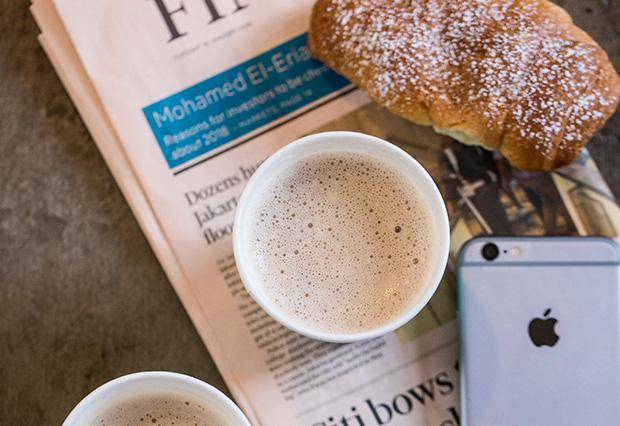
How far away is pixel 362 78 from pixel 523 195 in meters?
0.24

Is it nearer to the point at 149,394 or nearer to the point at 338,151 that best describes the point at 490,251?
the point at 338,151

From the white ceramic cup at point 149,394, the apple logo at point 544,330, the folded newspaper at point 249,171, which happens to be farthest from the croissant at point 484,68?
the white ceramic cup at point 149,394

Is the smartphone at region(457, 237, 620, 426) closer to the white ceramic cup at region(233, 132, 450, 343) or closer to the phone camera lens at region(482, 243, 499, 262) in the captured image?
the phone camera lens at region(482, 243, 499, 262)

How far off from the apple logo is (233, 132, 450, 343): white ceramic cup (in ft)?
0.63

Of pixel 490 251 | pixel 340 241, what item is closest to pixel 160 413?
pixel 340 241

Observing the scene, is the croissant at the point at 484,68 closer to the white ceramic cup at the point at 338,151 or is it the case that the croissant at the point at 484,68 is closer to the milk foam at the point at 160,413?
the white ceramic cup at the point at 338,151

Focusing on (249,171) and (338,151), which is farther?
(249,171)

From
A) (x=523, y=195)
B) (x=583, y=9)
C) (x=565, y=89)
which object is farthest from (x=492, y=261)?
(x=583, y=9)

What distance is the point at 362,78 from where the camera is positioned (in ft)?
2.73

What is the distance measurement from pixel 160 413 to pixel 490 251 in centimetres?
40

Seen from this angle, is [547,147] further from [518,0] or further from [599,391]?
[599,391]

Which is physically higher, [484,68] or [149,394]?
[484,68]

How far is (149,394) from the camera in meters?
0.74

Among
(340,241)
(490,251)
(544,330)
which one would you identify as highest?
(340,241)
